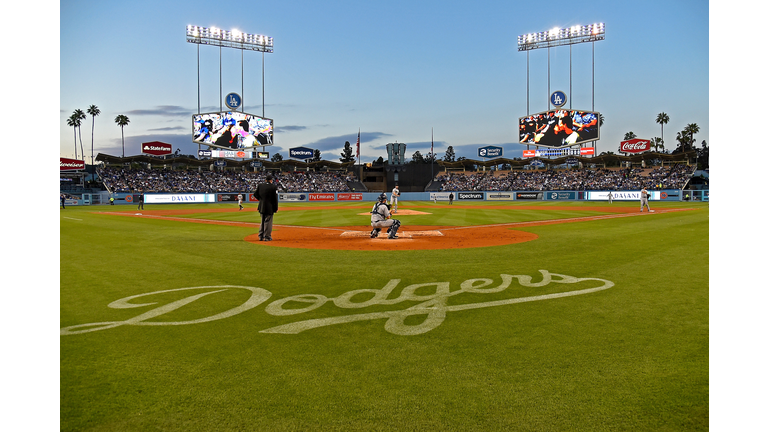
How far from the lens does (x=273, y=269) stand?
8375 millimetres

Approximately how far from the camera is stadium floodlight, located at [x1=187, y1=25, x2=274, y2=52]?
58.6 metres

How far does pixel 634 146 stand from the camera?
7506 cm

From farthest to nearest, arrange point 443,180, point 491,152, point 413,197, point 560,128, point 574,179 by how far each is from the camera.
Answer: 1. point 491,152
2. point 443,180
3. point 574,179
4. point 413,197
5. point 560,128

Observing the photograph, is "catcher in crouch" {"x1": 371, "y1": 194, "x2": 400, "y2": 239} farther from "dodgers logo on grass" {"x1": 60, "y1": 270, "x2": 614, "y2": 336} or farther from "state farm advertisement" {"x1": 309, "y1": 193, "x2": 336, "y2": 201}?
"state farm advertisement" {"x1": 309, "y1": 193, "x2": 336, "y2": 201}

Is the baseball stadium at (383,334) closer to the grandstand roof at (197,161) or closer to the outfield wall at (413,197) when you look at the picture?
the outfield wall at (413,197)

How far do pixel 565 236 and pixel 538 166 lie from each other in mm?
65340

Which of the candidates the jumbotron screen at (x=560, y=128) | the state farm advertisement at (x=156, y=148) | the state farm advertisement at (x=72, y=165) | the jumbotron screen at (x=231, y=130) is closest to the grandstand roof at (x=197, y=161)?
the state farm advertisement at (x=156, y=148)

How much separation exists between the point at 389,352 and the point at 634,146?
83.7 meters

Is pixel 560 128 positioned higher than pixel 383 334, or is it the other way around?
pixel 560 128

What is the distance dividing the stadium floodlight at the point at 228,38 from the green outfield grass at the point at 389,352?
59108 mm

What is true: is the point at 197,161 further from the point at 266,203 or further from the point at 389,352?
the point at 389,352

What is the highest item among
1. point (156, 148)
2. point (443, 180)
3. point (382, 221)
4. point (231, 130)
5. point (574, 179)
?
point (231, 130)

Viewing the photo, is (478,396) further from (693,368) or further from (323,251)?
(323,251)

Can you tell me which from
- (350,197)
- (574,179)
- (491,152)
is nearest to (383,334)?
(350,197)
